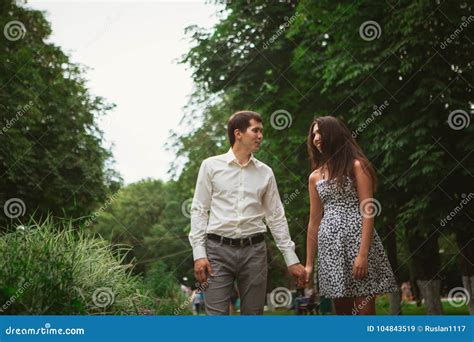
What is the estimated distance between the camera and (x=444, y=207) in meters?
14.2

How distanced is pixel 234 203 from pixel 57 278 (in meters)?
1.51

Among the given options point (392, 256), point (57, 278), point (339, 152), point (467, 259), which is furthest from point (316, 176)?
point (392, 256)

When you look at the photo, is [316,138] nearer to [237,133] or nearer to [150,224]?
[237,133]

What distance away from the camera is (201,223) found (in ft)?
18.0

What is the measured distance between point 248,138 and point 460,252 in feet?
35.6

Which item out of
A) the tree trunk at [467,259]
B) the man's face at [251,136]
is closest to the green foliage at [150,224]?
the tree trunk at [467,259]

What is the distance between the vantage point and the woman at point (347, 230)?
5156 mm

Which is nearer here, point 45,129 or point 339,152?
point 339,152

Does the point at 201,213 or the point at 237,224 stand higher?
the point at 201,213

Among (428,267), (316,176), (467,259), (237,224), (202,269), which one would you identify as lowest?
(202,269)

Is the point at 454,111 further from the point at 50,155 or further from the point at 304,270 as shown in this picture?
the point at 50,155

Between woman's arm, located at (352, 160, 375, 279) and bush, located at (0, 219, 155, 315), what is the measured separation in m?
2.21

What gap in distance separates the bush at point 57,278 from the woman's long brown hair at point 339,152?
2.24 metres

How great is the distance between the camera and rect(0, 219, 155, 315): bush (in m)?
5.39
